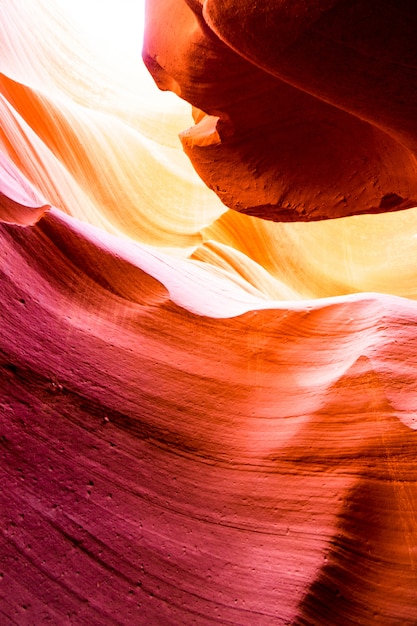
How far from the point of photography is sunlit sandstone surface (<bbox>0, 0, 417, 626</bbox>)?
4.84 feet

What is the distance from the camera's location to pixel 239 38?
6.20 ft

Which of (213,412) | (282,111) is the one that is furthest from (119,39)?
(213,412)

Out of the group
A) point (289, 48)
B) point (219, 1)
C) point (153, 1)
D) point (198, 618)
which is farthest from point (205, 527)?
point (153, 1)

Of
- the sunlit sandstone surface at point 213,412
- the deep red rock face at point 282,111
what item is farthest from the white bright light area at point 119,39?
the sunlit sandstone surface at point 213,412

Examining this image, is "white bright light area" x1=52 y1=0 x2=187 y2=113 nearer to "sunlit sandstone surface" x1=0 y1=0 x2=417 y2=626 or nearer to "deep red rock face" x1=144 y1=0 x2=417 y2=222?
"deep red rock face" x1=144 y1=0 x2=417 y2=222

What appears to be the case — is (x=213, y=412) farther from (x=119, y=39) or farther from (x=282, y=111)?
(x=119, y=39)

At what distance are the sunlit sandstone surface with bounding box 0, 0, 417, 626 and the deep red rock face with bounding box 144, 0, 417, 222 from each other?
14 millimetres

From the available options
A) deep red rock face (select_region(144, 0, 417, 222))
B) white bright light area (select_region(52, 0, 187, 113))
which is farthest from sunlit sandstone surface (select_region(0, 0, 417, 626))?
white bright light area (select_region(52, 0, 187, 113))

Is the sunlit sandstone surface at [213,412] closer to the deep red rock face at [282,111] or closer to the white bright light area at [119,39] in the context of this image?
the deep red rock face at [282,111]

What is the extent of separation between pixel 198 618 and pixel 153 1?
10.2 ft

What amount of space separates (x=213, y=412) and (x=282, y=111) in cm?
176

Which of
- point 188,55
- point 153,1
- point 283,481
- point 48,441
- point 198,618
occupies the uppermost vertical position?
point 153,1

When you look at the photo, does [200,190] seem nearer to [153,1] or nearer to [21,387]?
[153,1]

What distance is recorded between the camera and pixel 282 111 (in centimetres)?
282
